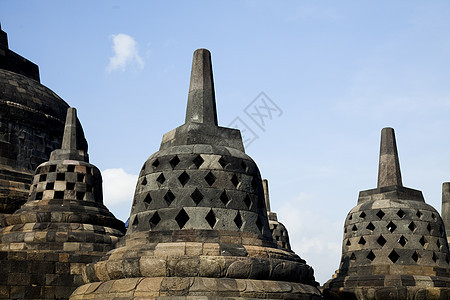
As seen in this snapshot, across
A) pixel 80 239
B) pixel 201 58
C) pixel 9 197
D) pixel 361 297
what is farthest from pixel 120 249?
pixel 9 197

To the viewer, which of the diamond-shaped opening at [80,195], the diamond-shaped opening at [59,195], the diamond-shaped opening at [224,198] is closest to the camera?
the diamond-shaped opening at [224,198]

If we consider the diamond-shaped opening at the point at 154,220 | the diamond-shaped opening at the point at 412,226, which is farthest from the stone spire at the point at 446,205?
the diamond-shaped opening at the point at 154,220

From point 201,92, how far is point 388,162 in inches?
291

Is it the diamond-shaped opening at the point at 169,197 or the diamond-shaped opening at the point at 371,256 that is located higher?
the diamond-shaped opening at the point at 169,197

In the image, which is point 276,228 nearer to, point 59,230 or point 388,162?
point 388,162

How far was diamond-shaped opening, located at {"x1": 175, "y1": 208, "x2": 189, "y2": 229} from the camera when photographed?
30.7ft

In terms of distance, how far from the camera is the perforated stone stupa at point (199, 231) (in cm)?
854

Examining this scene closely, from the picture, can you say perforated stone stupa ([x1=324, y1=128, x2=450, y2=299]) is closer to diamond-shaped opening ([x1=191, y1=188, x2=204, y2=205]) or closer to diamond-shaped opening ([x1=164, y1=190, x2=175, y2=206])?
diamond-shaped opening ([x1=191, y1=188, x2=204, y2=205])

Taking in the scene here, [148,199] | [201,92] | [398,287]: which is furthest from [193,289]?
[398,287]

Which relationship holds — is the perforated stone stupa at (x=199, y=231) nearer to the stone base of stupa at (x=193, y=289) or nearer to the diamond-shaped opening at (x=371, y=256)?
the stone base of stupa at (x=193, y=289)

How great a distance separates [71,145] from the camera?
16.2 m

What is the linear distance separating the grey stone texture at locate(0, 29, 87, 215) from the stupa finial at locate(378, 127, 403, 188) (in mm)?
10489

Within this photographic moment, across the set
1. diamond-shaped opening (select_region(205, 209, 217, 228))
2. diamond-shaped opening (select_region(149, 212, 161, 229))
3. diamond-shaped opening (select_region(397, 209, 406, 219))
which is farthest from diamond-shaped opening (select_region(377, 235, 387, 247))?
diamond-shaped opening (select_region(149, 212, 161, 229))

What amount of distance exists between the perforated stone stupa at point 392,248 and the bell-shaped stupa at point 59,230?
20.6 ft
